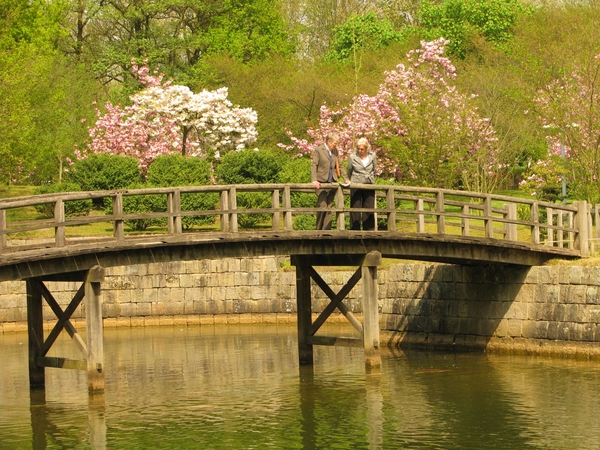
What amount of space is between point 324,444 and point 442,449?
1.88 meters

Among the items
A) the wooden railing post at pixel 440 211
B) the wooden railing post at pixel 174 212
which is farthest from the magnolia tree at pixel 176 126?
the wooden railing post at pixel 174 212

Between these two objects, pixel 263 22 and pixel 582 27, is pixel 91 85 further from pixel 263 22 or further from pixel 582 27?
pixel 582 27

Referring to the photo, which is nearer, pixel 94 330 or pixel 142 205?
pixel 94 330

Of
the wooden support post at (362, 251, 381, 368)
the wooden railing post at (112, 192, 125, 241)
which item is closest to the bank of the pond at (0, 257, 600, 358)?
the wooden support post at (362, 251, 381, 368)

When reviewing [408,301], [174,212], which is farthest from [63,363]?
[408,301]

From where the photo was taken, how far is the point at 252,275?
118ft

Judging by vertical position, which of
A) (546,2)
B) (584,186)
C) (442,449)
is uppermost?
(546,2)

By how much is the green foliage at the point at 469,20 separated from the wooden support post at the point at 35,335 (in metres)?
44.4

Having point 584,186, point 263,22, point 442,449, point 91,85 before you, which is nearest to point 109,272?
point 584,186

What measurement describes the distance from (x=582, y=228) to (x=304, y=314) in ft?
21.4

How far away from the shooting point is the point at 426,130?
4144 centimetres

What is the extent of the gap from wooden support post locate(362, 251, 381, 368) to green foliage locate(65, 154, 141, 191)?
18920 millimetres

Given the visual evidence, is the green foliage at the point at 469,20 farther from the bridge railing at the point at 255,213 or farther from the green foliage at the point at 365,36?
the bridge railing at the point at 255,213

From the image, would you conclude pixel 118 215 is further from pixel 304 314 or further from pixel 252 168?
pixel 252 168
